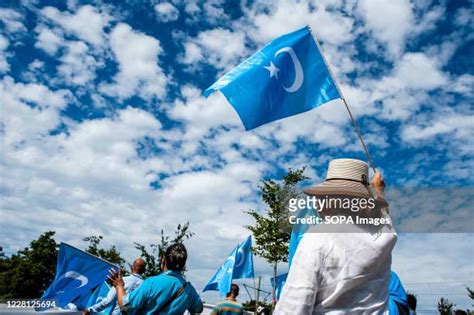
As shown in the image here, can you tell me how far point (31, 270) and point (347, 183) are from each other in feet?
200

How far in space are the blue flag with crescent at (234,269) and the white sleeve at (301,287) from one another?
44.1 feet

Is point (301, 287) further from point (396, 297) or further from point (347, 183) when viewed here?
point (396, 297)

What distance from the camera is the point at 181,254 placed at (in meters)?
4.38

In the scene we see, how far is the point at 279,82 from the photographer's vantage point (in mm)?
6188

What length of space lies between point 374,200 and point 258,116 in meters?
3.77

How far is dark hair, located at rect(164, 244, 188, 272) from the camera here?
433 centimetres

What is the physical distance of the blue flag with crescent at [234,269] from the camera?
1557 cm

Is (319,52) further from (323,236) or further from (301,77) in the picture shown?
(323,236)

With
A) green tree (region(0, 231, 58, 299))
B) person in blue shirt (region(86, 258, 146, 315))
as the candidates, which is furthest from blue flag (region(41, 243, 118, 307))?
green tree (region(0, 231, 58, 299))

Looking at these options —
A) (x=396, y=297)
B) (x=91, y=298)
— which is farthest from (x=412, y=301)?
(x=91, y=298)

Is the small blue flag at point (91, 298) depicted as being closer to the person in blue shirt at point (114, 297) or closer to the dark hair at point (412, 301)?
the person in blue shirt at point (114, 297)

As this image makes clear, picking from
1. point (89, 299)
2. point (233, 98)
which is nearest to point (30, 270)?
point (89, 299)

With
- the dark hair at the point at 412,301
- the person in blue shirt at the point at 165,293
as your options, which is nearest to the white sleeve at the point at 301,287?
the person in blue shirt at the point at 165,293

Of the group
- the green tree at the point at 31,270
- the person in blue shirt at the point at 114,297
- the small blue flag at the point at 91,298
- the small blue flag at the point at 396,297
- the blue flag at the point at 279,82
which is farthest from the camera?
the green tree at the point at 31,270
